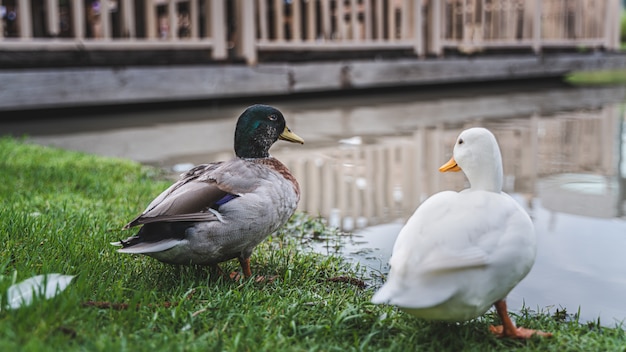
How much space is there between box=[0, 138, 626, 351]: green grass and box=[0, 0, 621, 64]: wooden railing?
5.30 meters

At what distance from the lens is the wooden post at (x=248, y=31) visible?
9016 mm

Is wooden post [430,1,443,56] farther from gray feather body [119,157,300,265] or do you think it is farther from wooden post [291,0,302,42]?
gray feather body [119,157,300,265]

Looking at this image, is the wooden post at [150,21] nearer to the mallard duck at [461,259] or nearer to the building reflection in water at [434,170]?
the building reflection in water at [434,170]

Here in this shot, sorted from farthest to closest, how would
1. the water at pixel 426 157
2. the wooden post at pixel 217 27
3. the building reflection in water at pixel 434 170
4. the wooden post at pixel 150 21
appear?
the wooden post at pixel 217 27 < the wooden post at pixel 150 21 < the building reflection in water at pixel 434 170 < the water at pixel 426 157

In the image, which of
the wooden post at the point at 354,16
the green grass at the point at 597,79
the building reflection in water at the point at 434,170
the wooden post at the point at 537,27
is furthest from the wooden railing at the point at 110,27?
the green grass at the point at 597,79

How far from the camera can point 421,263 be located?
179 cm

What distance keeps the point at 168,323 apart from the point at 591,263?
167 cm

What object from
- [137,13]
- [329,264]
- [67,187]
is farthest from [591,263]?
[137,13]

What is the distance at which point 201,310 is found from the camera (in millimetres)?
1993

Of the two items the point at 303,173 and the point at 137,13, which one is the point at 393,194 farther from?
the point at 137,13

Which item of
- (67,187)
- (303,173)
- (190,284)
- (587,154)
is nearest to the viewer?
(190,284)

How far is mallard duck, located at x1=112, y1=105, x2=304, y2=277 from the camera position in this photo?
2.21 m

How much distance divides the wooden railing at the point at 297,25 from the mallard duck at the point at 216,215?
18.9 ft

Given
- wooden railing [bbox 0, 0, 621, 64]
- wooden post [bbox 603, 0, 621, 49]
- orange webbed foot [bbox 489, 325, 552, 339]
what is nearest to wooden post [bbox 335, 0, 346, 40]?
wooden railing [bbox 0, 0, 621, 64]
